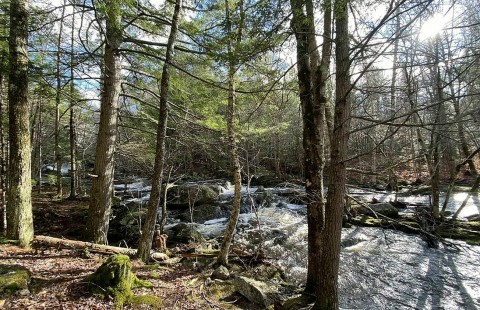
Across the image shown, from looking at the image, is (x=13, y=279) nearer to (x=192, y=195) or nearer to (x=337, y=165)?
(x=337, y=165)

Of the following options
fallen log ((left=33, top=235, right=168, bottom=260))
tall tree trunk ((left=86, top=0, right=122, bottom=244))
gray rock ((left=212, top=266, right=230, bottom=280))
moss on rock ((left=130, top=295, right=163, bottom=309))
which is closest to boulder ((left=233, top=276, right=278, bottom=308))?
gray rock ((left=212, top=266, right=230, bottom=280))

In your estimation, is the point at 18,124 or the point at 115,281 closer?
the point at 115,281

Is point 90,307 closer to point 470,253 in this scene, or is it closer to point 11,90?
point 11,90

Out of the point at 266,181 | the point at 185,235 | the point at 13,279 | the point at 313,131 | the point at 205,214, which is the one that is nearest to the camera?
the point at 13,279

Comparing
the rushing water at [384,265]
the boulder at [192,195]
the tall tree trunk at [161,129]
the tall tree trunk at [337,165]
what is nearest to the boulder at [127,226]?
the rushing water at [384,265]

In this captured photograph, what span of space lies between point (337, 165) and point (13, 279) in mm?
4686

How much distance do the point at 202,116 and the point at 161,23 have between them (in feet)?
8.51

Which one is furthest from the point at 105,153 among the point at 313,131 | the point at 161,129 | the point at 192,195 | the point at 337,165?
the point at 192,195

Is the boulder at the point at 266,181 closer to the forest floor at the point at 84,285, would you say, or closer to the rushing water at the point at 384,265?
the rushing water at the point at 384,265

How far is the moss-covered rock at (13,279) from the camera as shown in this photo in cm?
393

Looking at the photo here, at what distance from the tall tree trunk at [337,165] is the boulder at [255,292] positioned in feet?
5.35

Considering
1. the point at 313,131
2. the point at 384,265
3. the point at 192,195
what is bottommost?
the point at 384,265

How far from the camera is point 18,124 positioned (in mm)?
5824

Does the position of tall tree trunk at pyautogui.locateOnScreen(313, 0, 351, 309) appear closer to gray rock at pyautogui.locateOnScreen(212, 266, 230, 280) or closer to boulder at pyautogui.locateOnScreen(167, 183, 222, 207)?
gray rock at pyautogui.locateOnScreen(212, 266, 230, 280)
